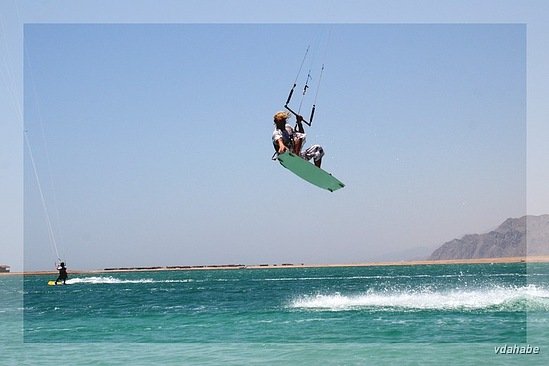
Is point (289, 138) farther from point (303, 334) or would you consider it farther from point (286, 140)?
point (303, 334)

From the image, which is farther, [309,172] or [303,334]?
[303,334]

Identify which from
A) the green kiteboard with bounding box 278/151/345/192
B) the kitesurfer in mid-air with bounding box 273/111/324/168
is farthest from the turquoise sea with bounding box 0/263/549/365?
the kitesurfer in mid-air with bounding box 273/111/324/168

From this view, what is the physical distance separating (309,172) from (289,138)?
2.43ft

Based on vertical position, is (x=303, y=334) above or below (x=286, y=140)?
below

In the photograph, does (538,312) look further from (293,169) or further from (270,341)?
(293,169)

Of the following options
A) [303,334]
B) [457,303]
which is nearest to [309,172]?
[303,334]

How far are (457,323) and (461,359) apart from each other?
26.1ft

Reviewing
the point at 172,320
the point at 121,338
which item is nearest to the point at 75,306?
the point at 172,320

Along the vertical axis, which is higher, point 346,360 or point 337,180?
point 337,180

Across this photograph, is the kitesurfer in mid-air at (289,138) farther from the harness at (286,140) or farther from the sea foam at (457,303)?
the sea foam at (457,303)

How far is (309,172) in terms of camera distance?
44.1 ft

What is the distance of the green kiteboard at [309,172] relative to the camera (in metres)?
13.0

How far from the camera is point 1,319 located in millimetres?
38188

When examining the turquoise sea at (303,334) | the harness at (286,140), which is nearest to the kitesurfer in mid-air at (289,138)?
the harness at (286,140)
